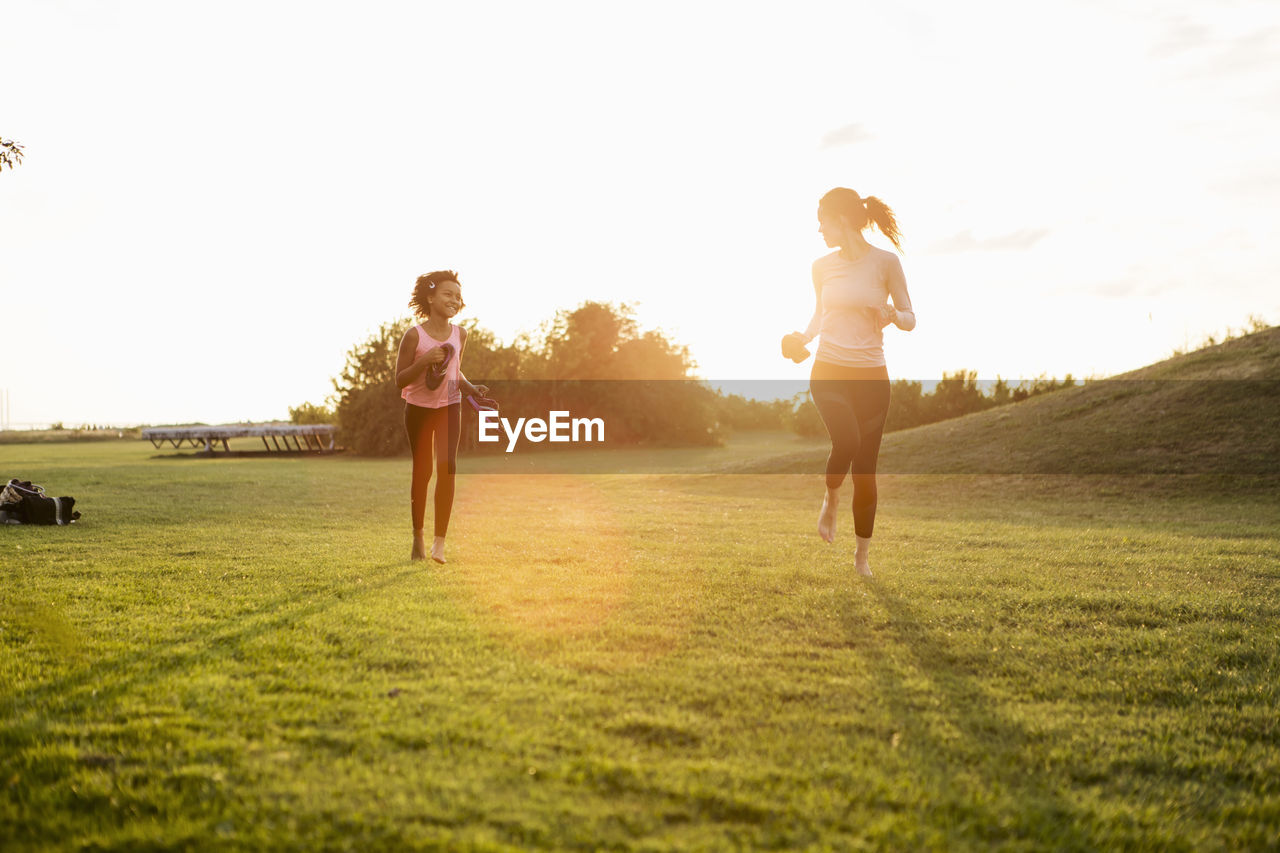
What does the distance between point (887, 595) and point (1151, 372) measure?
20.6 meters

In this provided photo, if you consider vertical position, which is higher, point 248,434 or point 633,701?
point 248,434

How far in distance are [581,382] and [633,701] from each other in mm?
37117

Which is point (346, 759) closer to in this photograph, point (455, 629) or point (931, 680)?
point (455, 629)

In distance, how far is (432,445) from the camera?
735cm

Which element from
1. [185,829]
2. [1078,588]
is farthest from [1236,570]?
[185,829]

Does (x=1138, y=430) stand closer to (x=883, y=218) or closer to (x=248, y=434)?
(x=883, y=218)

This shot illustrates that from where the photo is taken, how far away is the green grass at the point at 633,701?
2.56 metres

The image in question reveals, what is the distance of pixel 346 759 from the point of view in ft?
9.50

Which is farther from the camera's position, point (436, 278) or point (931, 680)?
point (436, 278)

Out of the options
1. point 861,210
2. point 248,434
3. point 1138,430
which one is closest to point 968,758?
point 861,210

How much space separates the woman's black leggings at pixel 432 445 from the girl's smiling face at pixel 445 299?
2.72ft

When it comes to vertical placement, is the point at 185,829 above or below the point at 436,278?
below

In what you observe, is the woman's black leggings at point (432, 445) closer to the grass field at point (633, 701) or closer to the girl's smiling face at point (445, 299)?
the grass field at point (633, 701)

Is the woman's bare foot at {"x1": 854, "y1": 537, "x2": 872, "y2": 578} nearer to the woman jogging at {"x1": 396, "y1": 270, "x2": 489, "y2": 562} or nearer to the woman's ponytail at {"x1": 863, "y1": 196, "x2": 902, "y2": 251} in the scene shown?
the woman's ponytail at {"x1": 863, "y1": 196, "x2": 902, "y2": 251}
